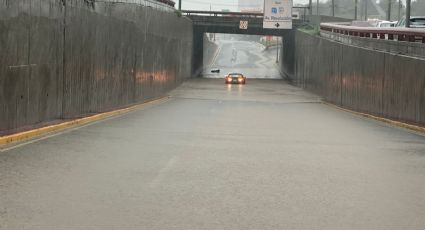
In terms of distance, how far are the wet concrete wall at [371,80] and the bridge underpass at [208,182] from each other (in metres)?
3.64

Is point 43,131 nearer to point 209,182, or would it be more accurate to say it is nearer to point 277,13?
point 209,182

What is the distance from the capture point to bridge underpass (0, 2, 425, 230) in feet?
22.6

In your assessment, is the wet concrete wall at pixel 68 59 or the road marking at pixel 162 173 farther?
the wet concrete wall at pixel 68 59

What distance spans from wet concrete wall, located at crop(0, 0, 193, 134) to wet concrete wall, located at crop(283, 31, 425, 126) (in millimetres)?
10165

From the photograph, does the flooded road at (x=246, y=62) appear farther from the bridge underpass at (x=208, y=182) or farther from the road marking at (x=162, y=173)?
the road marking at (x=162, y=173)

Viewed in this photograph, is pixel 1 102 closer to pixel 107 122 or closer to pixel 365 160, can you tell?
pixel 107 122

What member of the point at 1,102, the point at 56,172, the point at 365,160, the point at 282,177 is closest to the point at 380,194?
the point at 282,177

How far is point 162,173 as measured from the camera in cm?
973

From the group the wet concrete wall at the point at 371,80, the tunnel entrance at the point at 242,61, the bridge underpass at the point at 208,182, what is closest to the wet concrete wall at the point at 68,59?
the bridge underpass at the point at 208,182

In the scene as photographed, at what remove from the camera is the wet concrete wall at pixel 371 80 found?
18.7m

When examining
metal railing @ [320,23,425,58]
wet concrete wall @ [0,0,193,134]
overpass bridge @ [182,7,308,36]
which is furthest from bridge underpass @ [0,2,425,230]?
overpass bridge @ [182,7,308,36]

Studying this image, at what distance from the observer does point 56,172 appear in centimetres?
952

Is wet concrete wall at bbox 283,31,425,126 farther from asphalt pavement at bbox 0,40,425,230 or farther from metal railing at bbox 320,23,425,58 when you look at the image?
asphalt pavement at bbox 0,40,425,230

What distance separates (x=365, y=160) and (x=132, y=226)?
6.43 meters
